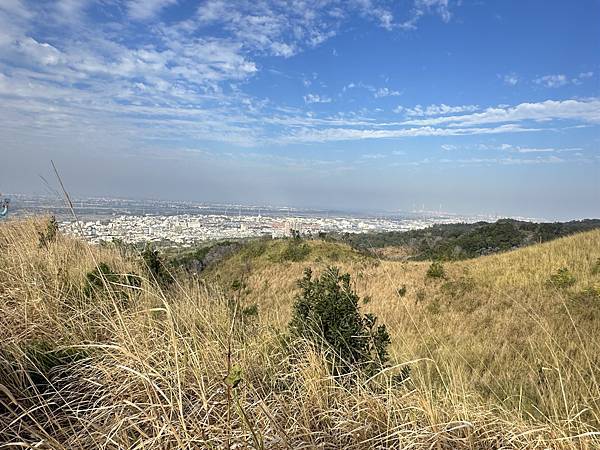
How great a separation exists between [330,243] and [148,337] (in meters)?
22.1

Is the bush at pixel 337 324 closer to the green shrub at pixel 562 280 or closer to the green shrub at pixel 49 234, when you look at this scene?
the green shrub at pixel 49 234

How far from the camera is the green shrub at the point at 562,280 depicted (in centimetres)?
1010

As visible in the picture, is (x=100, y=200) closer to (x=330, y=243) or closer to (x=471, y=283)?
(x=471, y=283)

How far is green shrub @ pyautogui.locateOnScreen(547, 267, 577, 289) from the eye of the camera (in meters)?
10.1

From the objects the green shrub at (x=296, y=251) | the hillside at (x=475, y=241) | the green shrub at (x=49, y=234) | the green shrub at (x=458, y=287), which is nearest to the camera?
the green shrub at (x=49, y=234)

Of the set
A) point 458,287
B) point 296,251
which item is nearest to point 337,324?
point 458,287

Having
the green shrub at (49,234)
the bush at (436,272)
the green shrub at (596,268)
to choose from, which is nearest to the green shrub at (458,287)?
the bush at (436,272)

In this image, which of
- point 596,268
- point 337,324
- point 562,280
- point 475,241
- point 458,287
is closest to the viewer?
point 337,324

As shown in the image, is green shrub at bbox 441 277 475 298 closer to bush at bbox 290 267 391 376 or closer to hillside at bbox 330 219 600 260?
hillside at bbox 330 219 600 260

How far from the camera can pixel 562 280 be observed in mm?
10102

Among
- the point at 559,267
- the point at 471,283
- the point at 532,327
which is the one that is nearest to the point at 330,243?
the point at 471,283

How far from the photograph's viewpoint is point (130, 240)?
6.13 meters

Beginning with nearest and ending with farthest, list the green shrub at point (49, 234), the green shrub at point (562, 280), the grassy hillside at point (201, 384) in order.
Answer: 1. the grassy hillside at point (201, 384)
2. the green shrub at point (49, 234)
3. the green shrub at point (562, 280)

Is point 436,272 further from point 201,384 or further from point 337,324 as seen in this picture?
point 201,384
